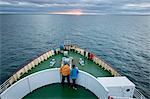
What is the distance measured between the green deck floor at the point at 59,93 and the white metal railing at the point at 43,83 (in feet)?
0.91

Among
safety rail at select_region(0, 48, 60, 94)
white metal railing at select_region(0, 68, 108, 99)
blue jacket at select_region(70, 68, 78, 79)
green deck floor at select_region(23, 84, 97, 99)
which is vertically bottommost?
safety rail at select_region(0, 48, 60, 94)

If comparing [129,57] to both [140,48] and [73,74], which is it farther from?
[73,74]

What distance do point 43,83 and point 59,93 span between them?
1.37 m

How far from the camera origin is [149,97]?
75.3 feet

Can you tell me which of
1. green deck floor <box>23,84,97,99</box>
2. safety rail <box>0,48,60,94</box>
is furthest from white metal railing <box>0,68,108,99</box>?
safety rail <box>0,48,60,94</box>

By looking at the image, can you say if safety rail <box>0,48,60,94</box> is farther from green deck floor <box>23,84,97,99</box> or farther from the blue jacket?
the blue jacket

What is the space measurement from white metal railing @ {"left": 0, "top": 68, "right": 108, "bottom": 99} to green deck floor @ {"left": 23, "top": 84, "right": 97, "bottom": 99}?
278 mm

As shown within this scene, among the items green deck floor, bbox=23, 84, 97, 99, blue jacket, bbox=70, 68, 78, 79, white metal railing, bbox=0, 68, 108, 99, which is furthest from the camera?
blue jacket, bbox=70, 68, 78, 79

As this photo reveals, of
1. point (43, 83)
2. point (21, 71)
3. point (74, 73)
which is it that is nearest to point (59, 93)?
point (43, 83)

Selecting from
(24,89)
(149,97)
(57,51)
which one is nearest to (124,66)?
(149,97)

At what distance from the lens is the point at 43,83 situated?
11375 millimetres

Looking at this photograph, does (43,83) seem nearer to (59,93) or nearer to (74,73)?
(59,93)

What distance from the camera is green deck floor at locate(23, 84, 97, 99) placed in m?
10.4

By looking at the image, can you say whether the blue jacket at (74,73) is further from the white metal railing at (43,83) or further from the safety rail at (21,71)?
the safety rail at (21,71)
